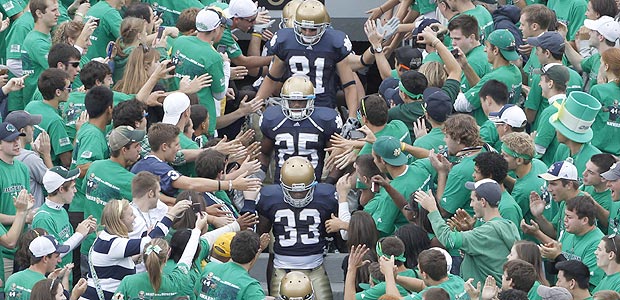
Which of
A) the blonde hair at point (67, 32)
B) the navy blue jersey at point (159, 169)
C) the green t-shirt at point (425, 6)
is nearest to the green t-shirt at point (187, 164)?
the navy blue jersey at point (159, 169)

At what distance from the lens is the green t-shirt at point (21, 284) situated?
10.1m

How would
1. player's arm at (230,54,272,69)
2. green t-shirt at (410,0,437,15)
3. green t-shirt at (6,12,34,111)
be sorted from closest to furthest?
green t-shirt at (6,12,34,111), player's arm at (230,54,272,69), green t-shirt at (410,0,437,15)

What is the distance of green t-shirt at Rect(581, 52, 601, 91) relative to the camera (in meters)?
13.1

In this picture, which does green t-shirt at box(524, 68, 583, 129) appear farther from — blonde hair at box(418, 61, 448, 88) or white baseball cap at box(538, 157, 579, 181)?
white baseball cap at box(538, 157, 579, 181)

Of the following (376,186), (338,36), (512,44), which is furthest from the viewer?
(338,36)

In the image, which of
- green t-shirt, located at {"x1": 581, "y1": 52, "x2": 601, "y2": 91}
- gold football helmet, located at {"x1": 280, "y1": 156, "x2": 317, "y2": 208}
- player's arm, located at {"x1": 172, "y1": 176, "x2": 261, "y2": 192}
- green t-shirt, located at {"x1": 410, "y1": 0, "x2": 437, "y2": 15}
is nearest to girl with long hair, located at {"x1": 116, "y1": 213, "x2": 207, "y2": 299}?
player's arm, located at {"x1": 172, "y1": 176, "x2": 261, "y2": 192}

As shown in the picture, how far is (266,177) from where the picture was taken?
13320 millimetres

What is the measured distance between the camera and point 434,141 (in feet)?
38.7

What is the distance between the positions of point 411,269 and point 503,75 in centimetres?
279

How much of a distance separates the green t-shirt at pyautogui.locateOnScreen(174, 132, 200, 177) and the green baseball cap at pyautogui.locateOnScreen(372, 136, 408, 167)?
1509 mm

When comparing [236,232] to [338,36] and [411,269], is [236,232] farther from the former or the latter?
[338,36]

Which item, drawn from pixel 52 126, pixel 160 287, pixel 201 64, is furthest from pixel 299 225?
pixel 52 126

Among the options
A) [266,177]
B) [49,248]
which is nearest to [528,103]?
[266,177]

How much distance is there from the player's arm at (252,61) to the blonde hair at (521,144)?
3.74m
